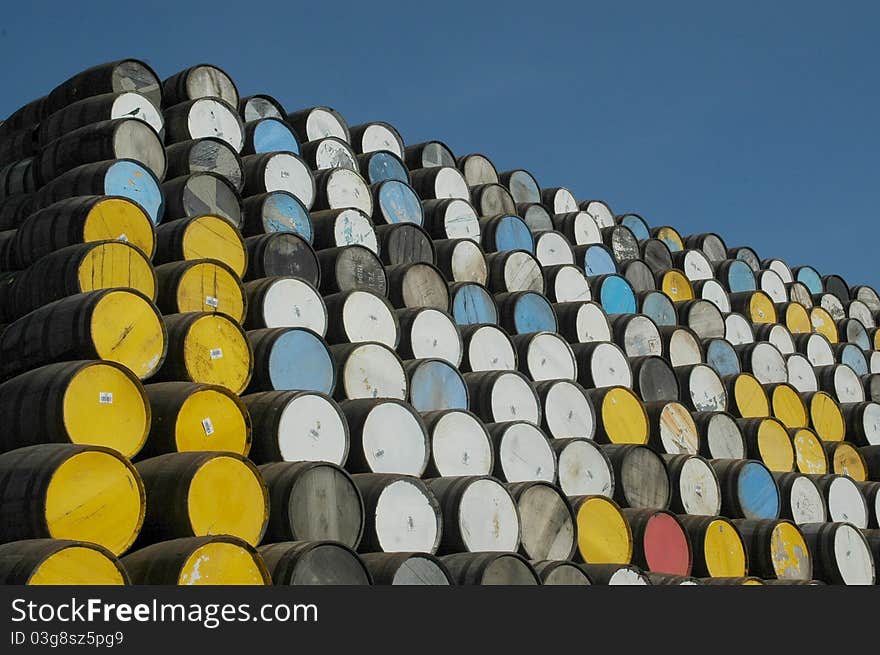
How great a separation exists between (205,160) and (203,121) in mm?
717

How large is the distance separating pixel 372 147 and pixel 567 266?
2324mm

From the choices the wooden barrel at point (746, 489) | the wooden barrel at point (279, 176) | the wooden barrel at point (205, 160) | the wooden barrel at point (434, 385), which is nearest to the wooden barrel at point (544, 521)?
the wooden barrel at point (434, 385)

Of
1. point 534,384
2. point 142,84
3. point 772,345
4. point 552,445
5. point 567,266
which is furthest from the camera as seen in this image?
point 772,345

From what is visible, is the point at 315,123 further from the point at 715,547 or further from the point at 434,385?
the point at 715,547

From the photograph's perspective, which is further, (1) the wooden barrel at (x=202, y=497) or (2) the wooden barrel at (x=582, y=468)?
(2) the wooden barrel at (x=582, y=468)

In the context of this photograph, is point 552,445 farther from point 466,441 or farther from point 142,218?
point 142,218

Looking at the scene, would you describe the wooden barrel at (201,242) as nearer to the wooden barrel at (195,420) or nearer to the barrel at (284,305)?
the barrel at (284,305)

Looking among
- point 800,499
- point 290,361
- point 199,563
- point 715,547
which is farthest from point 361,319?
point 800,499

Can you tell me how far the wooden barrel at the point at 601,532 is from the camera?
27.9ft

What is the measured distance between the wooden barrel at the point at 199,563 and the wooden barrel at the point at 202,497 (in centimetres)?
28

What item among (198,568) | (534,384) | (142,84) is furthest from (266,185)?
(198,568)

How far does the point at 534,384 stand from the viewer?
9797 millimetres

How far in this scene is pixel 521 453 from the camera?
877 cm

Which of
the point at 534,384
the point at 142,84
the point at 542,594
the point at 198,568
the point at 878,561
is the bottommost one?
the point at 542,594
